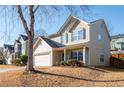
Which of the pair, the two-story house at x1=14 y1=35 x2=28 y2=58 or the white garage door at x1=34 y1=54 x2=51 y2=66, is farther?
the two-story house at x1=14 y1=35 x2=28 y2=58

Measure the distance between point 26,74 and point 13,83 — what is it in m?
2.36

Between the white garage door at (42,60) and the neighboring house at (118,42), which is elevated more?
the neighboring house at (118,42)

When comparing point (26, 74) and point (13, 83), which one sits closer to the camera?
point (13, 83)

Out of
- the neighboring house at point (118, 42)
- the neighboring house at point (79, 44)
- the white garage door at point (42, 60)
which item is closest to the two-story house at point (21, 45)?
the white garage door at point (42, 60)

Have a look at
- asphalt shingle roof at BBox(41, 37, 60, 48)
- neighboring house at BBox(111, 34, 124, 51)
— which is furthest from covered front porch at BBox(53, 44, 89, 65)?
neighboring house at BBox(111, 34, 124, 51)

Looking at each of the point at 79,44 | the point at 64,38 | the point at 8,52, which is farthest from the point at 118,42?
the point at 8,52

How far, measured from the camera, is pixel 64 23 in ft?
95.3

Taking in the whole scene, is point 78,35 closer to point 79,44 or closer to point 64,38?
point 79,44

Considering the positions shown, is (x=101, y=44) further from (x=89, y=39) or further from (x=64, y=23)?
(x=64, y=23)

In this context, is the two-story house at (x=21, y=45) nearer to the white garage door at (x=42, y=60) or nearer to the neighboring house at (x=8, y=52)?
the neighboring house at (x=8, y=52)

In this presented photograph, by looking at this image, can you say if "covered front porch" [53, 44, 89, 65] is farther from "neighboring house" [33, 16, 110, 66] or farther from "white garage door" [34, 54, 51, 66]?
"white garage door" [34, 54, 51, 66]

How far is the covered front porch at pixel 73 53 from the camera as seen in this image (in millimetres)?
25516

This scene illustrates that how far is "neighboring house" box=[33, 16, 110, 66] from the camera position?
26078 millimetres
